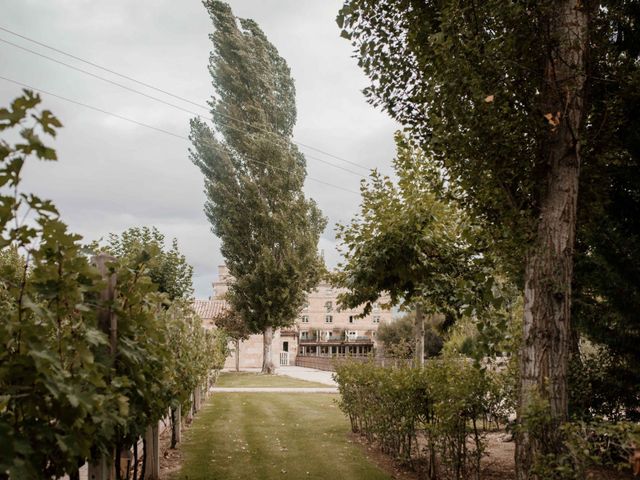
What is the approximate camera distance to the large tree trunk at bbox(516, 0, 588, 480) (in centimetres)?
450

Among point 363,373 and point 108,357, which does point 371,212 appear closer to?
point 363,373

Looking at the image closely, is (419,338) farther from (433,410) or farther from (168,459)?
(168,459)

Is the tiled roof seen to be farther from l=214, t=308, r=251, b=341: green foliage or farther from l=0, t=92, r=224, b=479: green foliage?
l=0, t=92, r=224, b=479: green foliage

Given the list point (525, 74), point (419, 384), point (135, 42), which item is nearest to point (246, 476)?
point (419, 384)

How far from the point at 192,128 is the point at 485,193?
27.4m

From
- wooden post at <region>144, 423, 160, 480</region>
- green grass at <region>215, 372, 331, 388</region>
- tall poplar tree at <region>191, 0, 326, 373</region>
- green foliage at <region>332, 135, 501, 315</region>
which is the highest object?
tall poplar tree at <region>191, 0, 326, 373</region>

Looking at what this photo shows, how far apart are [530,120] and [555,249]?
1.32m

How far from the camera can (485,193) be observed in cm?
545

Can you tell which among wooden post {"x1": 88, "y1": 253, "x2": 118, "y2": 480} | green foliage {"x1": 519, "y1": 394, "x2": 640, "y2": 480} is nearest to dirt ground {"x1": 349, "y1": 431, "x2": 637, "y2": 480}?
green foliage {"x1": 519, "y1": 394, "x2": 640, "y2": 480}

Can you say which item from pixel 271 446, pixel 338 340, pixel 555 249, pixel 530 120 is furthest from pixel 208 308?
pixel 555 249

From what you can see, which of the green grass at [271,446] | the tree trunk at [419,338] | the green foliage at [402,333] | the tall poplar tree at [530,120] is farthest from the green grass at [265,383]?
the tall poplar tree at [530,120]

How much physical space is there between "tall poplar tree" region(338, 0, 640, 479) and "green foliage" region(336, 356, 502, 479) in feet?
4.80

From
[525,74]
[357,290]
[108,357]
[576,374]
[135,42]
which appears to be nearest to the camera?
[108,357]

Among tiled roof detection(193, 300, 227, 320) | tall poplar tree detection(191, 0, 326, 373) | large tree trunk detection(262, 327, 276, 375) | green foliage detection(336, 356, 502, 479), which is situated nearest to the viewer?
green foliage detection(336, 356, 502, 479)
